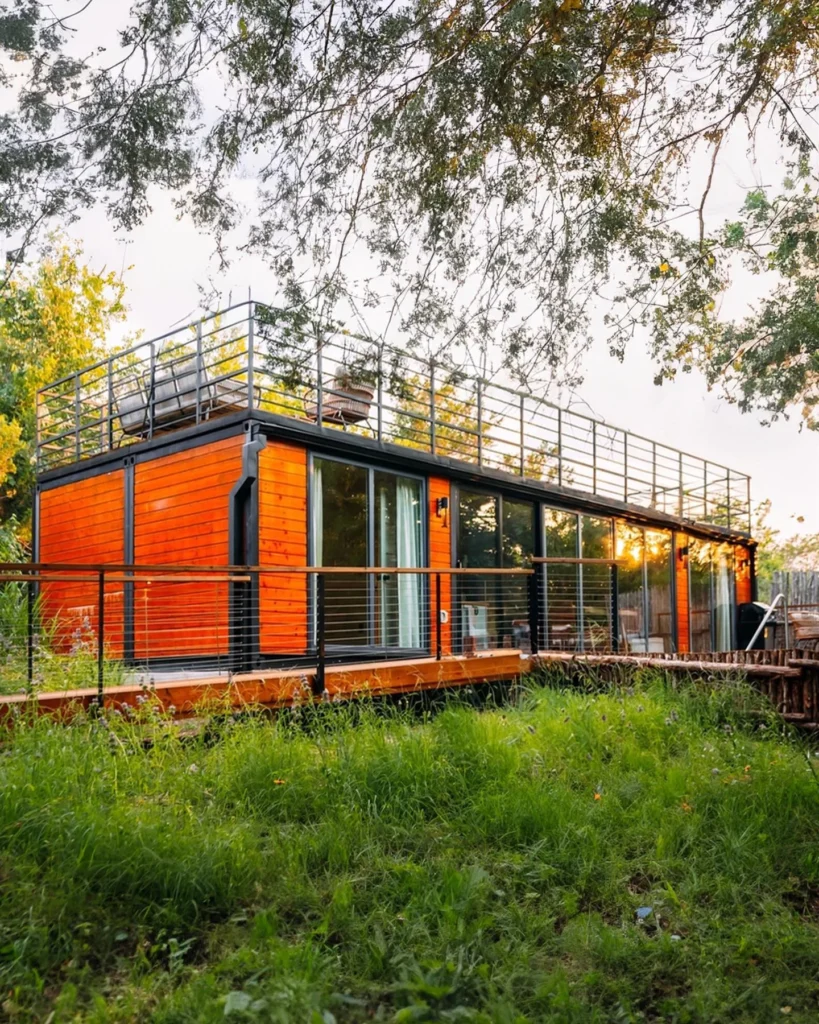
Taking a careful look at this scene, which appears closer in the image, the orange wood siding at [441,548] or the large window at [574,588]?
the orange wood siding at [441,548]

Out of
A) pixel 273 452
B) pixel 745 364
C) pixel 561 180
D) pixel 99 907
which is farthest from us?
pixel 745 364

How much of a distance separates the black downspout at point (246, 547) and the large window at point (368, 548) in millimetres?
815

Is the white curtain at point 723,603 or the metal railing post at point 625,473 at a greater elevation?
the metal railing post at point 625,473

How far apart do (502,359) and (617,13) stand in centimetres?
190

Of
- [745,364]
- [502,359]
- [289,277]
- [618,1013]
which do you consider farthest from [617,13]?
[745,364]

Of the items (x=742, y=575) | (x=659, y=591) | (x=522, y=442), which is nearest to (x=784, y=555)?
(x=742, y=575)

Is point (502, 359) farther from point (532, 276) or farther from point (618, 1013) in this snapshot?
point (618, 1013)

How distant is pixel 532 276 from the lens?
523 centimetres

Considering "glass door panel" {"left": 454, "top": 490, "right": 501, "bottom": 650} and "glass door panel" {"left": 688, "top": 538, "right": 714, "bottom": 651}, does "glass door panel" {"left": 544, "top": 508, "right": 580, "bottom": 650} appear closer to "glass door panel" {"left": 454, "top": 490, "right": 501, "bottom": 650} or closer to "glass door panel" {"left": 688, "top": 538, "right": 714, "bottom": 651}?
"glass door panel" {"left": 454, "top": 490, "right": 501, "bottom": 650}

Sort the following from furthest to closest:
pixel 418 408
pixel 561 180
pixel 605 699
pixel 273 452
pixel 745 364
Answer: pixel 418 408, pixel 745 364, pixel 273 452, pixel 605 699, pixel 561 180

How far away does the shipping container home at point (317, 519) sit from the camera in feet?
27.7

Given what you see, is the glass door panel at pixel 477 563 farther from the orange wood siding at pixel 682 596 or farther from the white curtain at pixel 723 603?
the white curtain at pixel 723 603

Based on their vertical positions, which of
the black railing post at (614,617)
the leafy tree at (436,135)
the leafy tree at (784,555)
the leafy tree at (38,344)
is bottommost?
the black railing post at (614,617)

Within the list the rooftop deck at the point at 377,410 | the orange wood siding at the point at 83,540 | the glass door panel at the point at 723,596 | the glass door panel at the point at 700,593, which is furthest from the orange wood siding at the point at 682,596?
the orange wood siding at the point at 83,540
